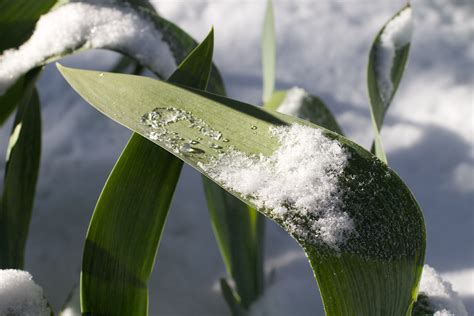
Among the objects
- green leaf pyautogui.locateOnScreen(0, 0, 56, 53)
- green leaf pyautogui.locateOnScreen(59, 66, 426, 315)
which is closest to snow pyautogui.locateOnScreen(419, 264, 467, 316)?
green leaf pyautogui.locateOnScreen(59, 66, 426, 315)

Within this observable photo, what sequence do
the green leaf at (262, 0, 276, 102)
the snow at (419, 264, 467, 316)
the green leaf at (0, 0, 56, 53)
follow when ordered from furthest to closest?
the green leaf at (262, 0, 276, 102) < the green leaf at (0, 0, 56, 53) < the snow at (419, 264, 467, 316)

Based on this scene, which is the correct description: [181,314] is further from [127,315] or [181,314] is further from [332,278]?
[332,278]

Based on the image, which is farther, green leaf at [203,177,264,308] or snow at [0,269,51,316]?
green leaf at [203,177,264,308]

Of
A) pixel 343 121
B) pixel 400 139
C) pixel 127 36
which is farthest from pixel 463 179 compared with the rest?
pixel 127 36

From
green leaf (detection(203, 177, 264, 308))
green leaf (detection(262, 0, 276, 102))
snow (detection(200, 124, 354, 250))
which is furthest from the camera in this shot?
green leaf (detection(262, 0, 276, 102))

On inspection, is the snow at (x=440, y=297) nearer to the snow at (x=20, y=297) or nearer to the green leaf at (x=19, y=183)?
the snow at (x=20, y=297)

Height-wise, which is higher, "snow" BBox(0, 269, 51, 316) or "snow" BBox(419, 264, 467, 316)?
"snow" BBox(419, 264, 467, 316)

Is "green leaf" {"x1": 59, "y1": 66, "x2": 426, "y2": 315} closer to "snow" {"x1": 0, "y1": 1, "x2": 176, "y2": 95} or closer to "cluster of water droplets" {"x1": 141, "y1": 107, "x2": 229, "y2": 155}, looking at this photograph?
"cluster of water droplets" {"x1": 141, "y1": 107, "x2": 229, "y2": 155}

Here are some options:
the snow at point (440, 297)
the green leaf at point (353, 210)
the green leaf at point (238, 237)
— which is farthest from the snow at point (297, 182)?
the green leaf at point (238, 237)
